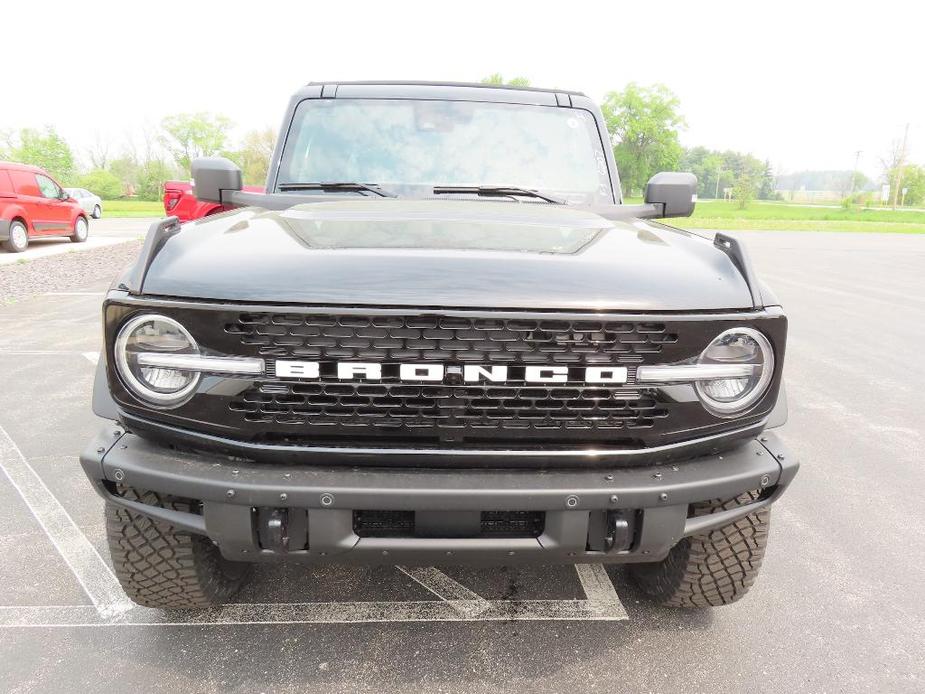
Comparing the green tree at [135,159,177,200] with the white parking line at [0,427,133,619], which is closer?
the white parking line at [0,427,133,619]

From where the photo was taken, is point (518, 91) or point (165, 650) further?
point (518, 91)

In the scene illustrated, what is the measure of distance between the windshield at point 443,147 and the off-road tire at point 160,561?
5.97 feet

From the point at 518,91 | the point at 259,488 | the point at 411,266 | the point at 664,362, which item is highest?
the point at 518,91

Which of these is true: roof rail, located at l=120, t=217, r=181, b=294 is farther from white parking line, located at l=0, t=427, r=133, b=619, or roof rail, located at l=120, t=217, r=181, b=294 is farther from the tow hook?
white parking line, located at l=0, t=427, r=133, b=619

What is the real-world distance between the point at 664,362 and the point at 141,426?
1.51 meters

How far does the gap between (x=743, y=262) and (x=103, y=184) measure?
7611 cm

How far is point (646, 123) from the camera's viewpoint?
77.2m

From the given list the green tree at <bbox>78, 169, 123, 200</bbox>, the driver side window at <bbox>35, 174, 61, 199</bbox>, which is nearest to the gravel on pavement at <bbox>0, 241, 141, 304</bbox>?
the driver side window at <bbox>35, 174, 61, 199</bbox>

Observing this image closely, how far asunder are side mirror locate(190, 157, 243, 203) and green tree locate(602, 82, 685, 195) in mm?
77726

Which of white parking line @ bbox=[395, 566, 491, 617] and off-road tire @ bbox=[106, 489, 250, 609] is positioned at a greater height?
off-road tire @ bbox=[106, 489, 250, 609]

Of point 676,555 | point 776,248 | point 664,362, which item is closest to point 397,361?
point 664,362

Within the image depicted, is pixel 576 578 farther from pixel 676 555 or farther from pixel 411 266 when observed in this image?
pixel 411 266

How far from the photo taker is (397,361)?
1791 millimetres

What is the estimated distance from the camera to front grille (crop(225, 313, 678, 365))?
1771 millimetres
